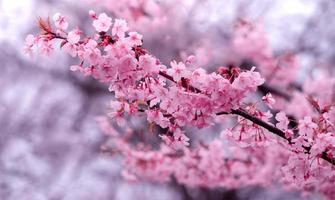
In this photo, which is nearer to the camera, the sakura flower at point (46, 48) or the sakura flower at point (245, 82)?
the sakura flower at point (245, 82)

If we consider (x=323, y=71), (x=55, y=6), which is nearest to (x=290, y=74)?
(x=323, y=71)

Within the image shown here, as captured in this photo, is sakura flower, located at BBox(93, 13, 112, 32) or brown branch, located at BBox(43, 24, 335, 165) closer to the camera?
sakura flower, located at BBox(93, 13, 112, 32)

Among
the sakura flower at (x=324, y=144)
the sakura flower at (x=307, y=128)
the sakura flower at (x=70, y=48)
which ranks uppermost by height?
the sakura flower at (x=70, y=48)

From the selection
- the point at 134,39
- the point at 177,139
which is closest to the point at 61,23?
the point at 134,39

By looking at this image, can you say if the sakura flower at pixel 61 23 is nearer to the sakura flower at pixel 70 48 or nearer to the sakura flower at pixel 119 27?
the sakura flower at pixel 70 48

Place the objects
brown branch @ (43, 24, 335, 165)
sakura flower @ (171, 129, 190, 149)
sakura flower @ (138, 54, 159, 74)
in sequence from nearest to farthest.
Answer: sakura flower @ (138, 54, 159, 74), brown branch @ (43, 24, 335, 165), sakura flower @ (171, 129, 190, 149)

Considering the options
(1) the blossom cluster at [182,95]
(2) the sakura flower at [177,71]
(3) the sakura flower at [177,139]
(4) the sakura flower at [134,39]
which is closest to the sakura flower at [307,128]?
(1) the blossom cluster at [182,95]

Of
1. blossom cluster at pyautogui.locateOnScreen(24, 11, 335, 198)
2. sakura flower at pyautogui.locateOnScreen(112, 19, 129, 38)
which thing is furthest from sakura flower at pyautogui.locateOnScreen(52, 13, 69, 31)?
sakura flower at pyautogui.locateOnScreen(112, 19, 129, 38)

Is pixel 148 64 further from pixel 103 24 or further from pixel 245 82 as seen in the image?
pixel 245 82

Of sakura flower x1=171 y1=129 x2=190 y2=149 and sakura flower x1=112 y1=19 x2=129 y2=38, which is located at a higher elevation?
sakura flower x1=112 y1=19 x2=129 y2=38

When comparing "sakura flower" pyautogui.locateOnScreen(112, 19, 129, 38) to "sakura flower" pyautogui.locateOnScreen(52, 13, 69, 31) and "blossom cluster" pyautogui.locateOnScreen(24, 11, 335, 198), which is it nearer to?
"blossom cluster" pyautogui.locateOnScreen(24, 11, 335, 198)

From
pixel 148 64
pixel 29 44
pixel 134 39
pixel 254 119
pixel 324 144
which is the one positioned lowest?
pixel 324 144
